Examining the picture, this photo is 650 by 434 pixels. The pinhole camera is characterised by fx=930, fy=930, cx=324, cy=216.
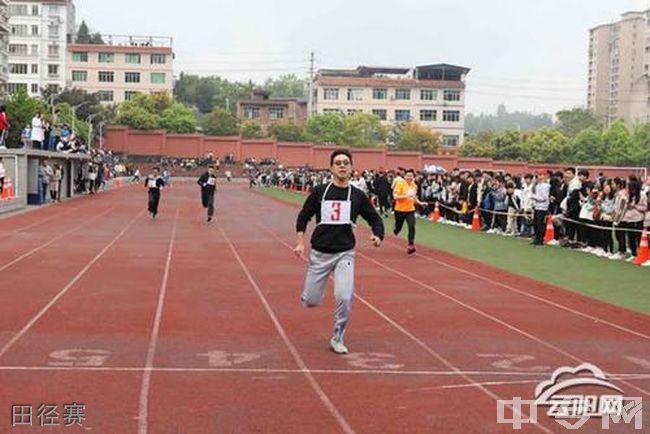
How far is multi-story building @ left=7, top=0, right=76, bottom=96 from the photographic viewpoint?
399 ft

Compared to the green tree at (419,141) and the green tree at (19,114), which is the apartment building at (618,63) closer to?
the green tree at (419,141)

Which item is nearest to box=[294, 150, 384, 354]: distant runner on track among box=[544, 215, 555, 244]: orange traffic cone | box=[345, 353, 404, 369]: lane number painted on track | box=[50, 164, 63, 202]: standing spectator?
box=[345, 353, 404, 369]: lane number painted on track

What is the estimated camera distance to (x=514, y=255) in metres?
20.0

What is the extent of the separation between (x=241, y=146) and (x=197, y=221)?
67491mm

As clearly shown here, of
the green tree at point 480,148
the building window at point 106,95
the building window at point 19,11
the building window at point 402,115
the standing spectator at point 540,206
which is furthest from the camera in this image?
the building window at point 19,11

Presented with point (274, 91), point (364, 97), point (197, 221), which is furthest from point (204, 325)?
point (274, 91)

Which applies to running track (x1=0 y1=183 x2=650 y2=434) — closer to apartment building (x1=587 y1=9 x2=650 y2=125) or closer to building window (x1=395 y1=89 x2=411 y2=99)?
building window (x1=395 y1=89 x2=411 y2=99)

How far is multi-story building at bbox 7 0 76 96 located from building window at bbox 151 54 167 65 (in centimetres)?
1156

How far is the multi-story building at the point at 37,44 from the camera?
12175cm

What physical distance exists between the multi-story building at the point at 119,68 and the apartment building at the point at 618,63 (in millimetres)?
75529

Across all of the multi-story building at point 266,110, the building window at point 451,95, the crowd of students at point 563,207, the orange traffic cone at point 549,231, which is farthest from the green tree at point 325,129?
the orange traffic cone at point 549,231

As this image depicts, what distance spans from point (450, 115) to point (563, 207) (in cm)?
9942

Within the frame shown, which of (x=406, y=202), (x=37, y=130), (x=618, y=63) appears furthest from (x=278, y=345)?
(x=618, y=63)

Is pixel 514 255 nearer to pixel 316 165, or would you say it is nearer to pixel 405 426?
pixel 405 426
